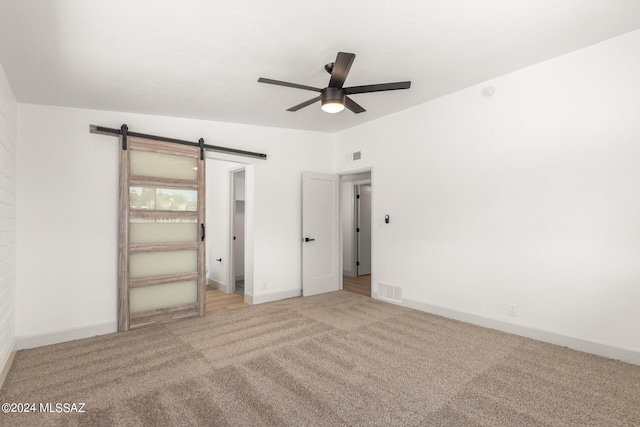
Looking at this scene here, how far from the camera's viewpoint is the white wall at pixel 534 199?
2.85 metres

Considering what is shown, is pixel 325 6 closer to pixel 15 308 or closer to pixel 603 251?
pixel 603 251

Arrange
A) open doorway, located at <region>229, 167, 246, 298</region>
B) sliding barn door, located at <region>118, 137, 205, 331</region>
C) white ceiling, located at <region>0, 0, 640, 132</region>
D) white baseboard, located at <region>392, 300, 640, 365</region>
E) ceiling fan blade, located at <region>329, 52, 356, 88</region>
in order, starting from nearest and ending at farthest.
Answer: white ceiling, located at <region>0, 0, 640, 132</region>, ceiling fan blade, located at <region>329, 52, 356, 88</region>, white baseboard, located at <region>392, 300, 640, 365</region>, sliding barn door, located at <region>118, 137, 205, 331</region>, open doorway, located at <region>229, 167, 246, 298</region>

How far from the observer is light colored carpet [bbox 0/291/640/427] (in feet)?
6.82

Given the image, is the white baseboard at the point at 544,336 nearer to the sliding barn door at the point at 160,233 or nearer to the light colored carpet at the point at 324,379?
the light colored carpet at the point at 324,379

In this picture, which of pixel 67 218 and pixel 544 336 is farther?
pixel 67 218

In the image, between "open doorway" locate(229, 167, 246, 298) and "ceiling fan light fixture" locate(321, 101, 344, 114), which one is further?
"open doorway" locate(229, 167, 246, 298)

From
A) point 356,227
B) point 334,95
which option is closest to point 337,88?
point 334,95

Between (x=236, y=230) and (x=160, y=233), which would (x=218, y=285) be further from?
(x=160, y=233)

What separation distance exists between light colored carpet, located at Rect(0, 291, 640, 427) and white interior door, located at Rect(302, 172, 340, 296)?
169 centimetres

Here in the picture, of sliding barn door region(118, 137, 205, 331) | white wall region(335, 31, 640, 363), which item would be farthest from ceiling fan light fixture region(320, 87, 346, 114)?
sliding barn door region(118, 137, 205, 331)

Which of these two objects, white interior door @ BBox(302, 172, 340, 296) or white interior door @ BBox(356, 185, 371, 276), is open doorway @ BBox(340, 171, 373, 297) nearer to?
white interior door @ BBox(356, 185, 371, 276)

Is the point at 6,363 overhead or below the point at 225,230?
below

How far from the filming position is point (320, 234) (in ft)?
18.3

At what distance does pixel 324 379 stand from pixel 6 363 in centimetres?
274
